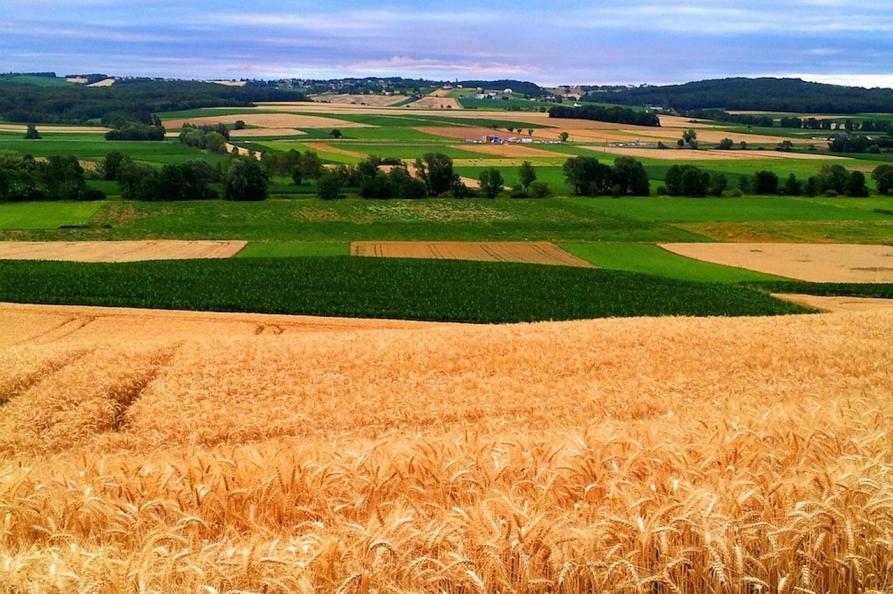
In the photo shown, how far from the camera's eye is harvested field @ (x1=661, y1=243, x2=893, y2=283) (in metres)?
46.0

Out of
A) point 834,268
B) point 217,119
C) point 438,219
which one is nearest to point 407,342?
point 834,268

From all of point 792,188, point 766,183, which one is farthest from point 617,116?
point 792,188

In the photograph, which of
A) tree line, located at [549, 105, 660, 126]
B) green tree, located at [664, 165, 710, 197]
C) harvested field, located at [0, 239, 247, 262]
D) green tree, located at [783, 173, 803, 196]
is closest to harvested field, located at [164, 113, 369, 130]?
tree line, located at [549, 105, 660, 126]

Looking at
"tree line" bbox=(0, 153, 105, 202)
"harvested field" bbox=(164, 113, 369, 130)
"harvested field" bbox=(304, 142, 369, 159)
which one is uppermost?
"harvested field" bbox=(164, 113, 369, 130)

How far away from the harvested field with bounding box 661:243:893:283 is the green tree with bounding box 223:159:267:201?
137 ft

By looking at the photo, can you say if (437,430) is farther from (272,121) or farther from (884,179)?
(272,121)

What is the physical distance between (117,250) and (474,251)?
2527 cm

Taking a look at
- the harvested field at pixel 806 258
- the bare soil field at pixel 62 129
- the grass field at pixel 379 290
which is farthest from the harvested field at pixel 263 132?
the grass field at pixel 379 290

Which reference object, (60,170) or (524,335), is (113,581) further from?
(60,170)

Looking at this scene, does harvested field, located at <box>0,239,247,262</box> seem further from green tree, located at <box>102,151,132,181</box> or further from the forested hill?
the forested hill

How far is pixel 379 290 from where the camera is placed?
3531cm

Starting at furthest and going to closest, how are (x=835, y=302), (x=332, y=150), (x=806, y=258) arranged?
(x=332, y=150) < (x=806, y=258) < (x=835, y=302)

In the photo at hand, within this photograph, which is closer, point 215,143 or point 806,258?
point 806,258

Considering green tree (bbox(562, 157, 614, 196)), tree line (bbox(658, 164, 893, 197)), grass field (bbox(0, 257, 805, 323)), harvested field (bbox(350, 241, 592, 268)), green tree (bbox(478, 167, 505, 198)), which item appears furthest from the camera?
tree line (bbox(658, 164, 893, 197))
